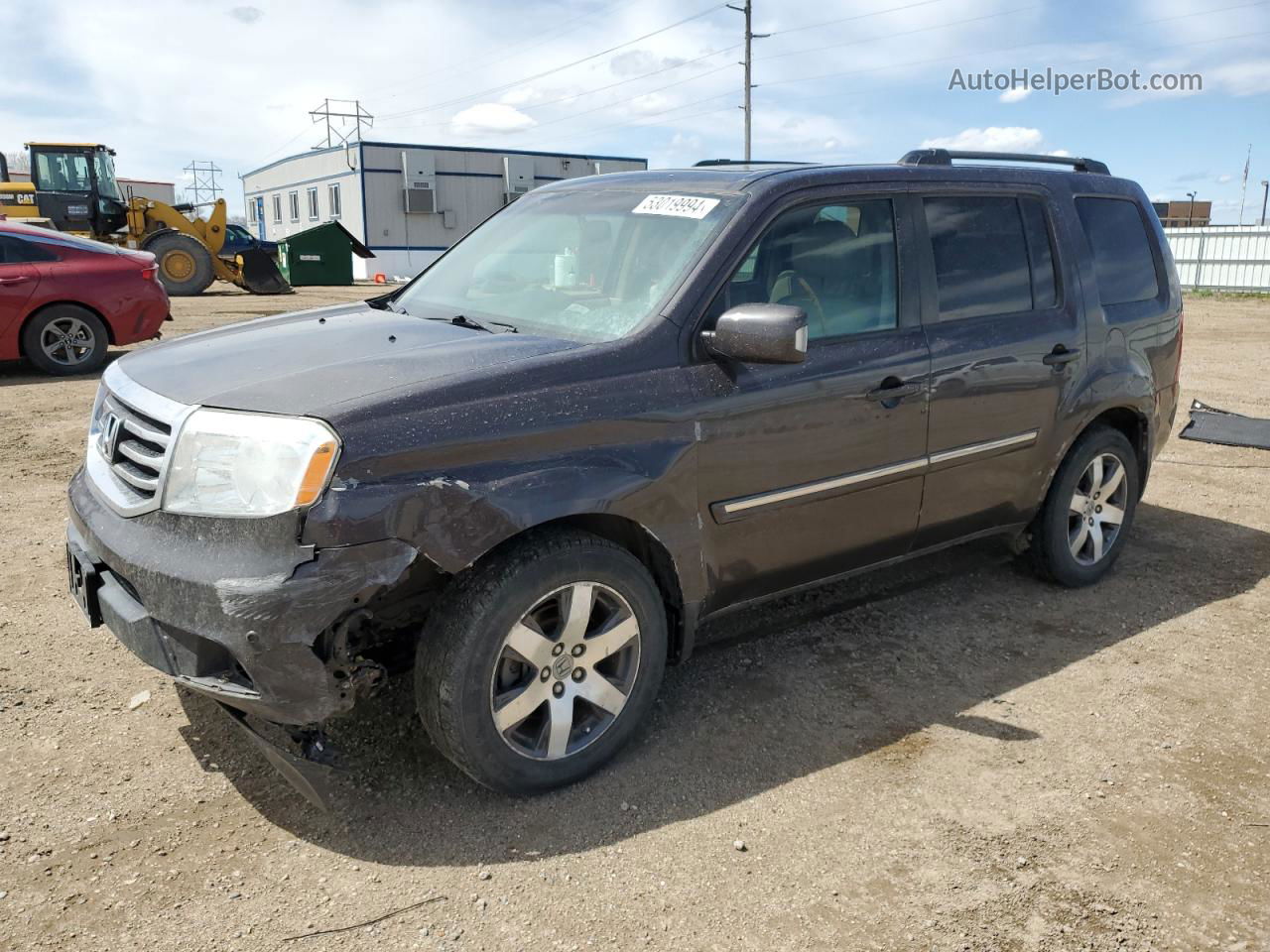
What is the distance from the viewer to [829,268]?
367 cm

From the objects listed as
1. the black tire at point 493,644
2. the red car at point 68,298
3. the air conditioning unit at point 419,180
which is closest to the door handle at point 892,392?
the black tire at point 493,644

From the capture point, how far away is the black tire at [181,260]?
22062mm

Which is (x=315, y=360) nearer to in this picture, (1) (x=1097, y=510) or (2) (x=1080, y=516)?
(2) (x=1080, y=516)

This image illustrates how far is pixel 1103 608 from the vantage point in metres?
4.67

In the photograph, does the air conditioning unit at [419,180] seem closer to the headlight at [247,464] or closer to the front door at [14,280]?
the front door at [14,280]

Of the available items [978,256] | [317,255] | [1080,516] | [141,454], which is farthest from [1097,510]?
[317,255]

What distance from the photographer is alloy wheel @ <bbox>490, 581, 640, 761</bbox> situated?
9.66 ft

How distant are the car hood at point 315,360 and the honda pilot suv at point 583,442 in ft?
0.05

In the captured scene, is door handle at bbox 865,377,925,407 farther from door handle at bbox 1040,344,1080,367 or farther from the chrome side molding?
door handle at bbox 1040,344,1080,367

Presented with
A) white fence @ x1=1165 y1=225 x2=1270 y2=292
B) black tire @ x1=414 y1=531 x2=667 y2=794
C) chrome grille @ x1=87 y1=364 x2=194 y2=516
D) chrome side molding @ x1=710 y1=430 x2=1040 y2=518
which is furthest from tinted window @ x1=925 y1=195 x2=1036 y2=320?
white fence @ x1=1165 y1=225 x2=1270 y2=292

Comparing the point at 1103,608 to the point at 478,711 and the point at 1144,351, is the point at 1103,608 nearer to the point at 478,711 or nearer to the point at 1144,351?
the point at 1144,351

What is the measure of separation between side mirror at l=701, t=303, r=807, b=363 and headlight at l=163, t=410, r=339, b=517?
1234 millimetres

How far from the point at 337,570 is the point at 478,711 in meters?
0.61

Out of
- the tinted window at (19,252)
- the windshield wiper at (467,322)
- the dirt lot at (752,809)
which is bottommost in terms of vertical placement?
the dirt lot at (752,809)
